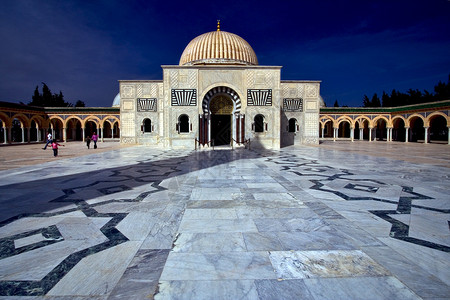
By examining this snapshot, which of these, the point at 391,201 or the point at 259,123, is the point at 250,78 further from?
the point at 391,201

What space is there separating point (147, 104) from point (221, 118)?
5.93m

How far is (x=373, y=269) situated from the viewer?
1706 mm

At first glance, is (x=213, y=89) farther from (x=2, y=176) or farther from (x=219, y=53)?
(x=2, y=176)

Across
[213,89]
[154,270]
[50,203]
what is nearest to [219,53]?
[213,89]

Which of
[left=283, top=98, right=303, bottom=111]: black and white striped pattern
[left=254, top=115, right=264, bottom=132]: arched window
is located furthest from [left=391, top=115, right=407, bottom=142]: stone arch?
[left=254, top=115, right=264, bottom=132]: arched window

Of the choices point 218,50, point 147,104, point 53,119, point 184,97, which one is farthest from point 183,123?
point 53,119

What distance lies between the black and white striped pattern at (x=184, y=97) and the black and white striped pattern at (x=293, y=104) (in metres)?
7.77

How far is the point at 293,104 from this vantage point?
18812 mm

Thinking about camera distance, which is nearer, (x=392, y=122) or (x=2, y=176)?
(x=2, y=176)

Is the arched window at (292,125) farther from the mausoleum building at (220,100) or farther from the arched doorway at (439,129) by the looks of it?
the arched doorway at (439,129)

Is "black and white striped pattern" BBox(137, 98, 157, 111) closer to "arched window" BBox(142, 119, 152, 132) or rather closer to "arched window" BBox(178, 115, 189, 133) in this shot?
"arched window" BBox(142, 119, 152, 132)

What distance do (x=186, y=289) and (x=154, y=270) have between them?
1.10 ft

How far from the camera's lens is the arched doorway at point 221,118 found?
15789 millimetres

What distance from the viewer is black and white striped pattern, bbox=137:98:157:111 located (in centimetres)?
1834
